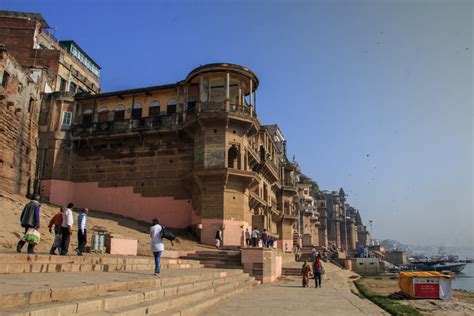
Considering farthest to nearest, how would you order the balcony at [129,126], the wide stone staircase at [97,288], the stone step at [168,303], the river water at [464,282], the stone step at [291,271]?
the river water at [464,282] → the balcony at [129,126] → the stone step at [291,271] → the stone step at [168,303] → the wide stone staircase at [97,288]

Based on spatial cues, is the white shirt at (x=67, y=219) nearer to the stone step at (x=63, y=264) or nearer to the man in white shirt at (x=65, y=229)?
the man in white shirt at (x=65, y=229)

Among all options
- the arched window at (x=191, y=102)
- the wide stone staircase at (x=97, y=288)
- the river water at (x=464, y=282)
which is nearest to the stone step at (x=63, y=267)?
the wide stone staircase at (x=97, y=288)

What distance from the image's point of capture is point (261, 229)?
25.2 m

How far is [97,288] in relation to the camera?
6.53m

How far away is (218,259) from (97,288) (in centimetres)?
1102

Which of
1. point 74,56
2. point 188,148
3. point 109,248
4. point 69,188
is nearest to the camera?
point 109,248

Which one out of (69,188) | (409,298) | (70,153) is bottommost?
(409,298)

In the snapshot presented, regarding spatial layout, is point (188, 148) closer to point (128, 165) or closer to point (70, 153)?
point (128, 165)

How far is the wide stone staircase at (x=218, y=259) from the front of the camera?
54.7ft

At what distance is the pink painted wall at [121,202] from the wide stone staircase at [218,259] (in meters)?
6.93

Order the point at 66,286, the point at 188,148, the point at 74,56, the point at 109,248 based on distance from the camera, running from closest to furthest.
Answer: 1. the point at 66,286
2. the point at 109,248
3. the point at 188,148
4. the point at 74,56

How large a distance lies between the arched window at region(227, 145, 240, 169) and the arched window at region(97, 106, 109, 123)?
996 cm

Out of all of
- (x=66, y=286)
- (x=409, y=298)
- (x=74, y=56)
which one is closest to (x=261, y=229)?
(x=409, y=298)

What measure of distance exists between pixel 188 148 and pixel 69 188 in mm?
9128
